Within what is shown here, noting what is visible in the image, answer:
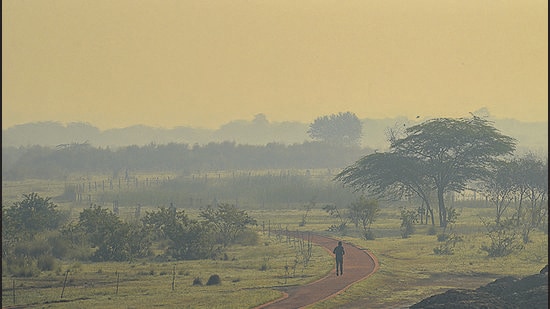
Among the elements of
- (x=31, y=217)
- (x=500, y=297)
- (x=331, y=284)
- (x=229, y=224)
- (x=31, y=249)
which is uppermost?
(x=31, y=217)

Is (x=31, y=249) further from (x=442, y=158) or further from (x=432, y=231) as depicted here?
(x=442, y=158)

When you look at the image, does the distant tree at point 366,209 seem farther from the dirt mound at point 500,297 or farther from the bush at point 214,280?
the dirt mound at point 500,297

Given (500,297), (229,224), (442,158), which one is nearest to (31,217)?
(229,224)

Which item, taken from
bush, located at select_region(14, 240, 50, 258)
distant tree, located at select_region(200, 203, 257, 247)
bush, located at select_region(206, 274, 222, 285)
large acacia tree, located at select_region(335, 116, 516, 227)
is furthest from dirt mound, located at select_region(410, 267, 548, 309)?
large acacia tree, located at select_region(335, 116, 516, 227)

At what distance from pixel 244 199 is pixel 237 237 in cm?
4427

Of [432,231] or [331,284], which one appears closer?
[331,284]

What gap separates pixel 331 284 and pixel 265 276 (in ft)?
15.6

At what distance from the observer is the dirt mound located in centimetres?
2902

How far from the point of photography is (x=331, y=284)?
38531 millimetres

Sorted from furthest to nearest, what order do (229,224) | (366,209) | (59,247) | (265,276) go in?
1. (366,209)
2. (229,224)
3. (59,247)
4. (265,276)

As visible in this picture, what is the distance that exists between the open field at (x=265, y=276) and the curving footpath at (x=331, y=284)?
54 cm

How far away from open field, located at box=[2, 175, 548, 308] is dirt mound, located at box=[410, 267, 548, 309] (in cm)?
355

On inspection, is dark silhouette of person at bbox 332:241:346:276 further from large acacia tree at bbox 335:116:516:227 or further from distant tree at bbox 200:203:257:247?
large acacia tree at bbox 335:116:516:227

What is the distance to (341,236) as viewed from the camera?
6575 cm
